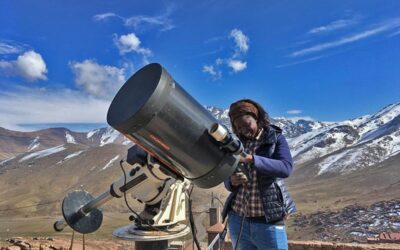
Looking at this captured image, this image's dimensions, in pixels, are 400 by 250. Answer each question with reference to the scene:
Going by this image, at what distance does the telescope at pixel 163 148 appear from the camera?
195 centimetres

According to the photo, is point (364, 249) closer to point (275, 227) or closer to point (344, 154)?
point (275, 227)

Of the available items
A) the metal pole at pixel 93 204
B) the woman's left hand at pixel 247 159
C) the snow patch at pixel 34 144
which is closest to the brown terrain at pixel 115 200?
the metal pole at pixel 93 204

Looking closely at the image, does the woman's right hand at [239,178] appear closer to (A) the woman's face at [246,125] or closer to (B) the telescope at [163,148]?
(B) the telescope at [163,148]

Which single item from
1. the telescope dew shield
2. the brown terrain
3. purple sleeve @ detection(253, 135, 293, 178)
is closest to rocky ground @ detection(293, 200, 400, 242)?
the brown terrain

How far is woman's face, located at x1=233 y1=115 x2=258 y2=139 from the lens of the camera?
246cm

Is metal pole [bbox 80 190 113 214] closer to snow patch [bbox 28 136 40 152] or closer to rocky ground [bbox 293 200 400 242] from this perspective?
rocky ground [bbox 293 200 400 242]

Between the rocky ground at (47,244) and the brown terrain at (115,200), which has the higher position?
the brown terrain at (115,200)

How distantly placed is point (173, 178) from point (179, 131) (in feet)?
1.39

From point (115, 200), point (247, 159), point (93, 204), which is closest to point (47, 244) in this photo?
point (93, 204)

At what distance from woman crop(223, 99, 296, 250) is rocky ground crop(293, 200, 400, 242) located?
16211 millimetres

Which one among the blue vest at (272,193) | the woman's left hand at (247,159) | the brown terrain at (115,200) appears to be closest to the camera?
the woman's left hand at (247,159)

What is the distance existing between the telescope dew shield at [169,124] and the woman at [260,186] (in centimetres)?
31

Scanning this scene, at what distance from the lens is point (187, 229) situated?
2.47m

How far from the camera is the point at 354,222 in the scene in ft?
74.8
